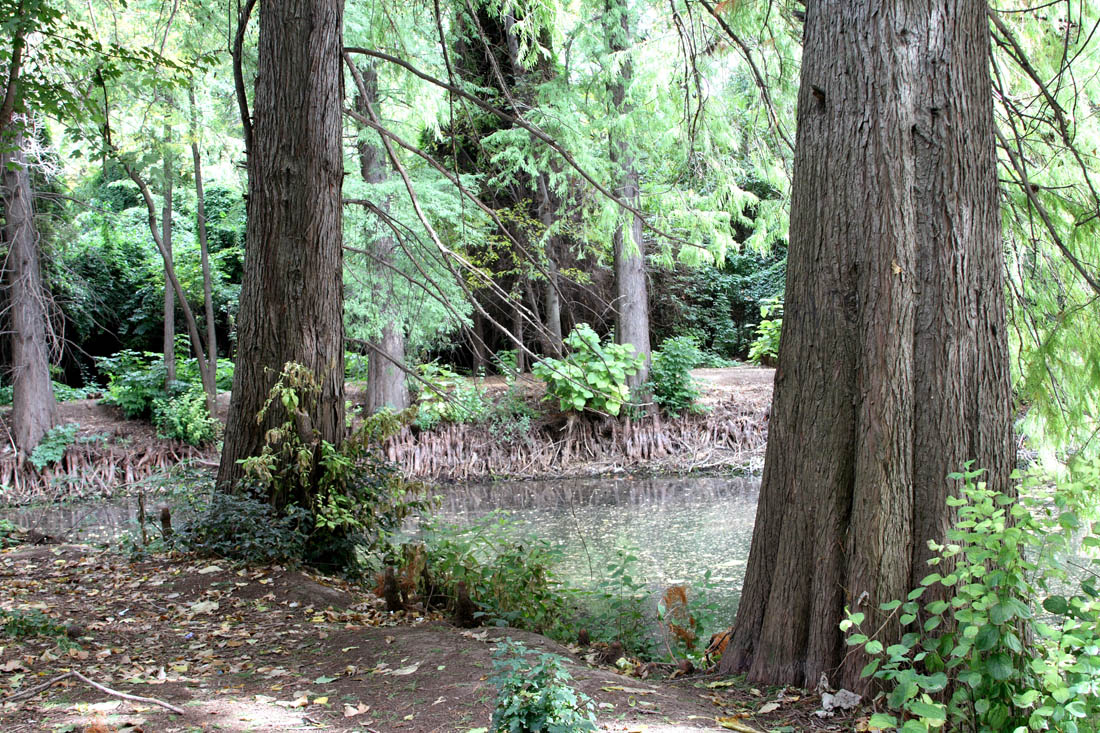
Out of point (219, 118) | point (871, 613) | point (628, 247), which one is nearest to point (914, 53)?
point (871, 613)

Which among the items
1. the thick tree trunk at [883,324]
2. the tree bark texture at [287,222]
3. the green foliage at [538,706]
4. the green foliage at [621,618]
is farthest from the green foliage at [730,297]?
the green foliage at [538,706]

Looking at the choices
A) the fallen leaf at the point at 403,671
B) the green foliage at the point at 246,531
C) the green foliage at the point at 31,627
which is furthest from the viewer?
the green foliage at the point at 246,531

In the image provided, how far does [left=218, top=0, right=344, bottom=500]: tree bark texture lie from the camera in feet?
17.9

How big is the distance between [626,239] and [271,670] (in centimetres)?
914

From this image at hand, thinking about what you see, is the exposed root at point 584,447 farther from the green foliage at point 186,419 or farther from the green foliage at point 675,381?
the green foliage at point 186,419

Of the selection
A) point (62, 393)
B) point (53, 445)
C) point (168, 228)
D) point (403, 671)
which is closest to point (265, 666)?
point (403, 671)

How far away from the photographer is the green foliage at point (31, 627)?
3660 mm

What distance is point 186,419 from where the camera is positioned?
1266 centimetres

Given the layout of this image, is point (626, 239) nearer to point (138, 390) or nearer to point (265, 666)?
point (138, 390)

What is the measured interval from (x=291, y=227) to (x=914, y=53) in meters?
3.99

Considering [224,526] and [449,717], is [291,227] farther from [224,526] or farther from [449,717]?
[449,717]

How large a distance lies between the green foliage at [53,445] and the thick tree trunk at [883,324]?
11701 millimetres

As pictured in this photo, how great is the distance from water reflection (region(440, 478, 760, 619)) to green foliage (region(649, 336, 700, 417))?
1744 millimetres

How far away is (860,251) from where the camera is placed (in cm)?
317
